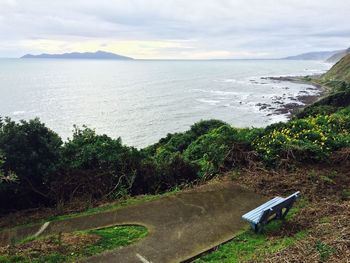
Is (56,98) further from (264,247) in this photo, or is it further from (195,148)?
(264,247)

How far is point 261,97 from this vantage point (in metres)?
66.8

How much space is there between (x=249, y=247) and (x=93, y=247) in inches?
105

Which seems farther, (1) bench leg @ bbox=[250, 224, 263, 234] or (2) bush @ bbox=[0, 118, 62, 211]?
(2) bush @ bbox=[0, 118, 62, 211]

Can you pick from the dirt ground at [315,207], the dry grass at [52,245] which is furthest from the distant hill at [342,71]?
the dry grass at [52,245]

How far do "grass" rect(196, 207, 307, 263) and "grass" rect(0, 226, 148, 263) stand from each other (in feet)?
4.66

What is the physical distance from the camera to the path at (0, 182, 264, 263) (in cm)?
582

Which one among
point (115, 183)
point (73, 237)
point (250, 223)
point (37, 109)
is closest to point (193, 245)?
point (250, 223)

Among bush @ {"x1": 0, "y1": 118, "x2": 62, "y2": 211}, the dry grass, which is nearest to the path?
the dry grass

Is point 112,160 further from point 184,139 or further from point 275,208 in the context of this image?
point 184,139

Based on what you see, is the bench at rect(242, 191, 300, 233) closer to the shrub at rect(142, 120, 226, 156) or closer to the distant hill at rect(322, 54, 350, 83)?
the shrub at rect(142, 120, 226, 156)

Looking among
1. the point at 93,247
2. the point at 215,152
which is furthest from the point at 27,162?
the point at 215,152

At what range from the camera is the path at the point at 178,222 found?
5.82 metres

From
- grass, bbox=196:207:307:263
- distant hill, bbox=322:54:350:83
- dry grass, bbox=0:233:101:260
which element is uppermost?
distant hill, bbox=322:54:350:83

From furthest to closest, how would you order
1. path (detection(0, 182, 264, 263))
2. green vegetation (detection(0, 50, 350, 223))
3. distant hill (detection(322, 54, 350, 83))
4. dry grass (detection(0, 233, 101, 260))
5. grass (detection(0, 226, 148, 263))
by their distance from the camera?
distant hill (detection(322, 54, 350, 83)) < green vegetation (detection(0, 50, 350, 223)) < path (detection(0, 182, 264, 263)) < dry grass (detection(0, 233, 101, 260)) < grass (detection(0, 226, 148, 263))
